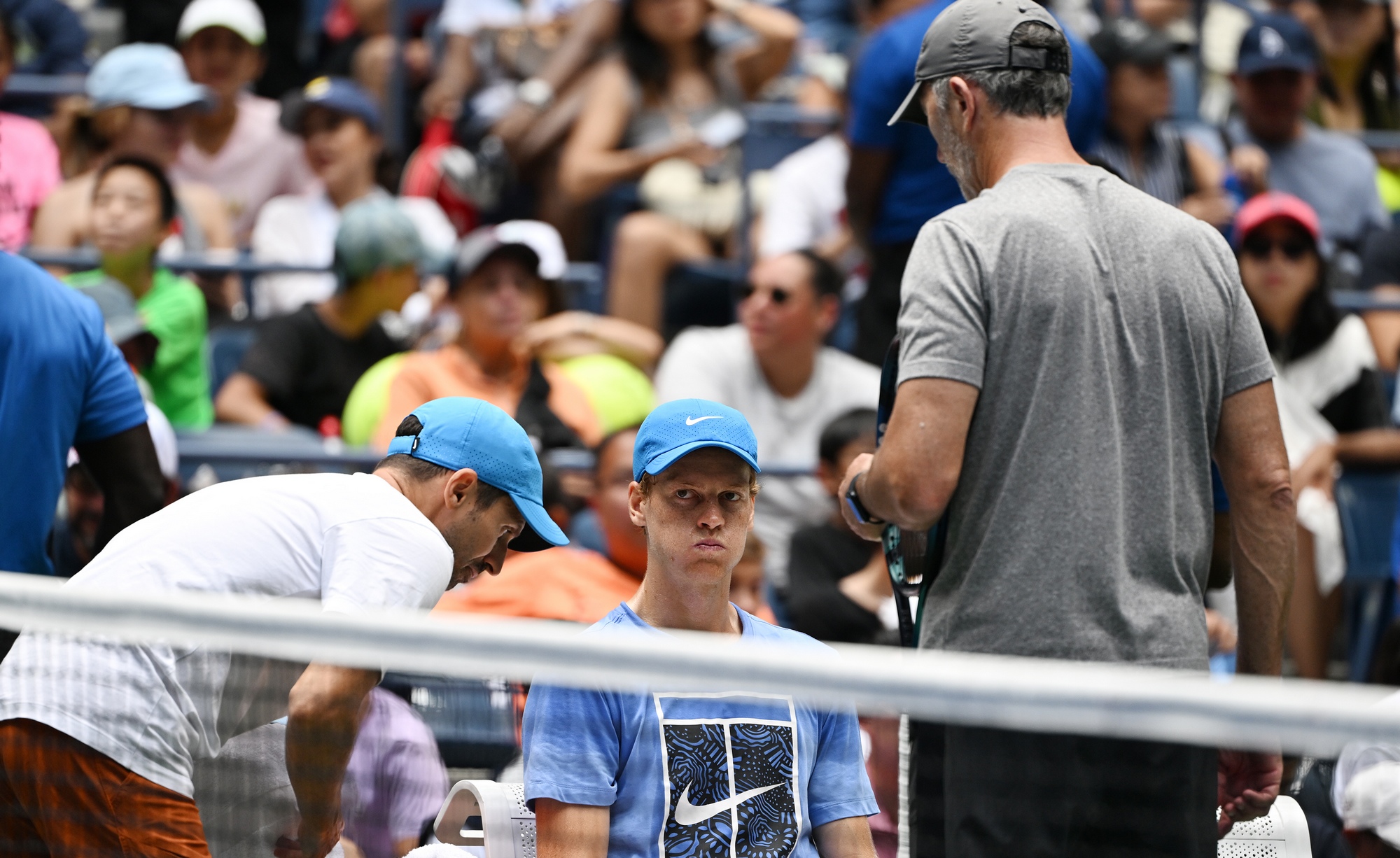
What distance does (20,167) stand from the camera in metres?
6.84

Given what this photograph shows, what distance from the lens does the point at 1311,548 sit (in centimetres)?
552

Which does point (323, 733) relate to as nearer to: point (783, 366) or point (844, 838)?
point (844, 838)

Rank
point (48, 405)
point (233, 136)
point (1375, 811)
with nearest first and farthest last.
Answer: point (1375, 811), point (48, 405), point (233, 136)

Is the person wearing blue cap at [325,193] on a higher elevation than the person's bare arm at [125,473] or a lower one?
higher

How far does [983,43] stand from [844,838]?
130 cm

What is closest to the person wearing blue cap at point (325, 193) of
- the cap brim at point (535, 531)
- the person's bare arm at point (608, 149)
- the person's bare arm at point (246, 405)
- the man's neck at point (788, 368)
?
the person's bare arm at point (608, 149)

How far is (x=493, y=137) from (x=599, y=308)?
3.14 ft

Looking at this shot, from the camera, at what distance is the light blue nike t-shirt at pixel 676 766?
2533mm

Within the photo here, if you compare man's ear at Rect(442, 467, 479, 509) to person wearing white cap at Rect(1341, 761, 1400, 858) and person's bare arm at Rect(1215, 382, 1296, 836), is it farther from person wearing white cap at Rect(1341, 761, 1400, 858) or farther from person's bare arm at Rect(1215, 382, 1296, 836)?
person wearing white cap at Rect(1341, 761, 1400, 858)

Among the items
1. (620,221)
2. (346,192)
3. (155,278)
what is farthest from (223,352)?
(620,221)

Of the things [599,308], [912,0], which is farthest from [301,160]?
[912,0]

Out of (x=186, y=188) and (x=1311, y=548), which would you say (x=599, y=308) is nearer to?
(x=186, y=188)

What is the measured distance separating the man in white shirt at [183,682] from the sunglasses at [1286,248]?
13.2 feet

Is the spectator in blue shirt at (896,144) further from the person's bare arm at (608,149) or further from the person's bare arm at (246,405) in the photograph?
the person's bare arm at (246,405)
